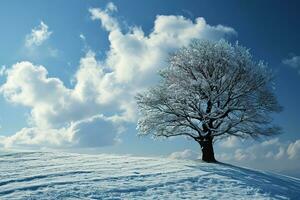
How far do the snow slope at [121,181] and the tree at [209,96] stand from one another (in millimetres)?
6790

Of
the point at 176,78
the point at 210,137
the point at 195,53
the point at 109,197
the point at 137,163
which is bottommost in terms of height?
the point at 109,197

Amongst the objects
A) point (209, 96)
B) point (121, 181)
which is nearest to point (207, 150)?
point (209, 96)

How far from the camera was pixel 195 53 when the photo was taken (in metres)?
39.8

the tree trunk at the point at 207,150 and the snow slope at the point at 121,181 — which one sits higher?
the tree trunk at the point at 207,150

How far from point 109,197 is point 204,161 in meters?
19.4

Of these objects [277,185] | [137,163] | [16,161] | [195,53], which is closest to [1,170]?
[16,161]

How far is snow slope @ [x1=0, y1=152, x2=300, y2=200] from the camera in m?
21.7

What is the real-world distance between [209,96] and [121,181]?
53.7 ft

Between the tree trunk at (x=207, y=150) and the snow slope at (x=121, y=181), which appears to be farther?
the tree trunk at (x=207, y=150)

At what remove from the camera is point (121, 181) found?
24.7 meters

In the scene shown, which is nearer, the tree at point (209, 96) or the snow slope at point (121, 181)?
the snow slope at point (121, 181)

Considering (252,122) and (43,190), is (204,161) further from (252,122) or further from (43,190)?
(43,190)

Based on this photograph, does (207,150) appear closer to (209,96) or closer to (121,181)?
(209,96)

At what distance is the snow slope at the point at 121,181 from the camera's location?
2173cm
